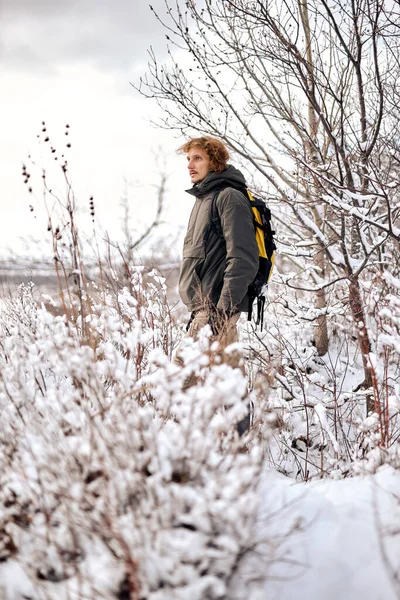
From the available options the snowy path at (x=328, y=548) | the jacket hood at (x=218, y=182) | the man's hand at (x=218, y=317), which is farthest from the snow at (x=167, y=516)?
the jacket hood at (x=218, y=182)

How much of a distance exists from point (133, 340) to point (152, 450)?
0.58 m

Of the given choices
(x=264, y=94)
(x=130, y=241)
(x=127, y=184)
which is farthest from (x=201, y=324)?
(x=127, y=184)

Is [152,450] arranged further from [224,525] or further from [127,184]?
[127,184]

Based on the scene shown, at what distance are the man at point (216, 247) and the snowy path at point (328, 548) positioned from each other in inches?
43.1

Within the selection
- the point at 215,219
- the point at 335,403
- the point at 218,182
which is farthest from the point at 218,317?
the point at 335,403

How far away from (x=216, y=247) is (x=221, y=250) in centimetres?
4

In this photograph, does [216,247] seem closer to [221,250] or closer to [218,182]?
[221,250]

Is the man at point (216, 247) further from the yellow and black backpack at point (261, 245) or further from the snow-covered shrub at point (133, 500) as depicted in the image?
the snow-covered shrub at point (133, 500)

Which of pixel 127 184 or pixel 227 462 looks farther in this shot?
pixel 127 184

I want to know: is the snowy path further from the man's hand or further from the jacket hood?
the jacket hood

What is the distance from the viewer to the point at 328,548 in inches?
58.2

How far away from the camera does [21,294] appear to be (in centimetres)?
620

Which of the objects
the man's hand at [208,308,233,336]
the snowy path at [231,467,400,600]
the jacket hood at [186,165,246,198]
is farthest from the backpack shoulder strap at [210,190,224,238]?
the snowy path at [231,467,400,600]

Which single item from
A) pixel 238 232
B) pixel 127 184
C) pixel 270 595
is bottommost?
pixel 270 595
